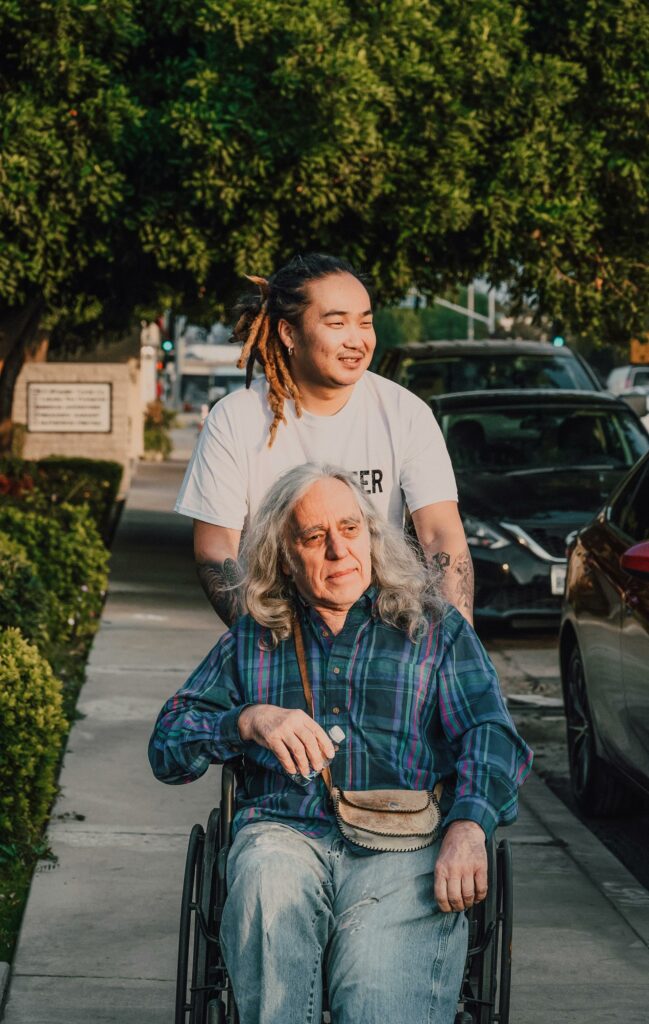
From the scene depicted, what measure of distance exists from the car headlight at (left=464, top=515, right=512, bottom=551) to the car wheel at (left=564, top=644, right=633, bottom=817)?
3.46 metres

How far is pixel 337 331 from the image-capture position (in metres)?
4.18

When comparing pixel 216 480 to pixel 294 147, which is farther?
pixel 294 147

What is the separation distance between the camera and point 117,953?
16.5 ft

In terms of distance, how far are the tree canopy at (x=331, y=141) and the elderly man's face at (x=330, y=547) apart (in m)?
8.22

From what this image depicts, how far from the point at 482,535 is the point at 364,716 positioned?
7206 mm

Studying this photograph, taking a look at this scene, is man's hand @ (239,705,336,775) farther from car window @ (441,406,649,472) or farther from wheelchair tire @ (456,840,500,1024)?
car window @ (441,406,649,472)

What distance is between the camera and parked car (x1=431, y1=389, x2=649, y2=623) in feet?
34.5

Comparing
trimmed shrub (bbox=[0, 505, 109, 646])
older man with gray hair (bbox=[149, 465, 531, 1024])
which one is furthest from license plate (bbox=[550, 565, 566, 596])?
older man with gray hair (bbox=[149, 465, 531, 1024])

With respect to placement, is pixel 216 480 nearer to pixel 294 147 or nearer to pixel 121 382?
pixel 294 147

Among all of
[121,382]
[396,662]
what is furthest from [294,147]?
[121,382]

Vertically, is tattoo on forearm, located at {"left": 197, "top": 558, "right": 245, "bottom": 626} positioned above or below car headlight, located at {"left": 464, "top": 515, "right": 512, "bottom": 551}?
above

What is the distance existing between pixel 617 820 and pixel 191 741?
12.2 ft

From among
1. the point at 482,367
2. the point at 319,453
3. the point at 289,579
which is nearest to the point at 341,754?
the point at 289,579

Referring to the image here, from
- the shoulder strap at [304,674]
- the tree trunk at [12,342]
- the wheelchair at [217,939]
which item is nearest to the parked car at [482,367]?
the tree trunk at [12,342]
